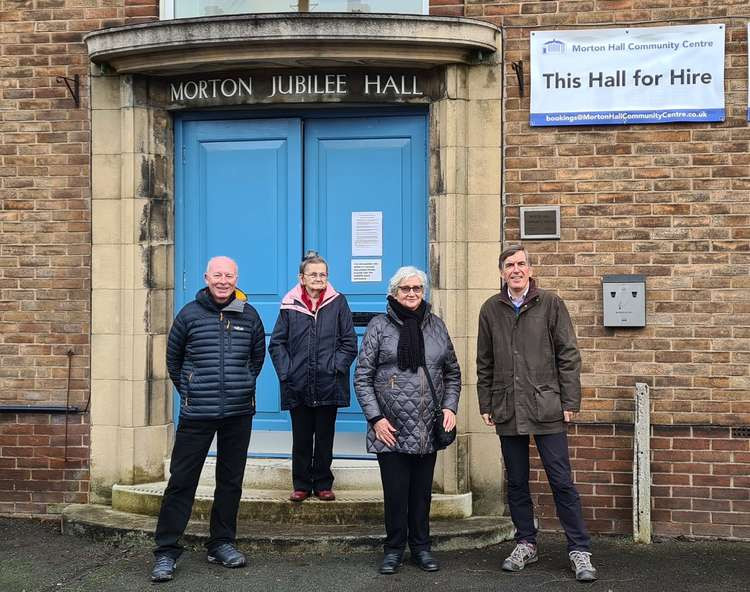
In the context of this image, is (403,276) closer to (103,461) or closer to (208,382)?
(208,382)

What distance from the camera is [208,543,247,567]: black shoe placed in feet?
18.7

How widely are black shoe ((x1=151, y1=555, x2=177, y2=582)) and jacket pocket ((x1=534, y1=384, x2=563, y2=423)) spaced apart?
7.23ft

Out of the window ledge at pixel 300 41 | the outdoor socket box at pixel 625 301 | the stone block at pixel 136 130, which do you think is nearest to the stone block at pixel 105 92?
the stone block at pixel 136 130

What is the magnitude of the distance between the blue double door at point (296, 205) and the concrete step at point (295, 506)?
2.31 ft

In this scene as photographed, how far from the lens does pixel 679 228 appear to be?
6410 millimetres

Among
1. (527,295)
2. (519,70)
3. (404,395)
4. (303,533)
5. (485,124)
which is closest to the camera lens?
(404,395)

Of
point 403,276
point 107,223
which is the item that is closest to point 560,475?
point 403,276

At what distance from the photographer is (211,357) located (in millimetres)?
5484

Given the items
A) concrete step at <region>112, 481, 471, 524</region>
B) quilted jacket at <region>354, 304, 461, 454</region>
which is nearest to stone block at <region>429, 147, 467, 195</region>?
quilted jacket at <region>354, 304, 461, 454</region>

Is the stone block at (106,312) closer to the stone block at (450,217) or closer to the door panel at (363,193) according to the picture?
the door panel at (363,193)

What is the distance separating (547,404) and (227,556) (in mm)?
2041

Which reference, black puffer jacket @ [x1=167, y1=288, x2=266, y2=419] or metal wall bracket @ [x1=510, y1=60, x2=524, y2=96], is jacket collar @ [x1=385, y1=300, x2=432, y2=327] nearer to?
black puffer jacket @ [x1=167, y1=288, x2=266, y2=419]

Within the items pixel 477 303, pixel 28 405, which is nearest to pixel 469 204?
pixel 477 303

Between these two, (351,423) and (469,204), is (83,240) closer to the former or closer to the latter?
(351,423)
